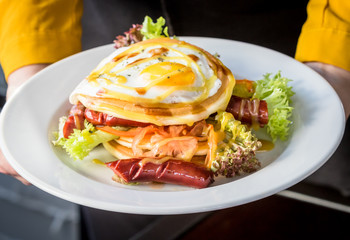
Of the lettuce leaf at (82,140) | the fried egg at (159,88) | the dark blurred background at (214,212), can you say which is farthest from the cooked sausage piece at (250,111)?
the dark blurred background at (214,212)

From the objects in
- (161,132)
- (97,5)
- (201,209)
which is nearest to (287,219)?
(161,132)

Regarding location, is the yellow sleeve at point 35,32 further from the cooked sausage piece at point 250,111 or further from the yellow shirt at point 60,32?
the cooked sausage piece at point 250,111

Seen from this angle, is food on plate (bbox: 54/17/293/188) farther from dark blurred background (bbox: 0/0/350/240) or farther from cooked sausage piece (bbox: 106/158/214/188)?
dark blurred background (bbox: 0/0/350/240)

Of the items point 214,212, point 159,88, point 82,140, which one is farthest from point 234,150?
point 214,212

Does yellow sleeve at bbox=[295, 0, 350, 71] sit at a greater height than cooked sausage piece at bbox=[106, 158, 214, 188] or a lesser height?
greater

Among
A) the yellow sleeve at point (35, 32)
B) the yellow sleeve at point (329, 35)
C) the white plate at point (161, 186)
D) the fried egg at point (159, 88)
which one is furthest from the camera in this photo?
the yellow sleeve at point (35, 32)

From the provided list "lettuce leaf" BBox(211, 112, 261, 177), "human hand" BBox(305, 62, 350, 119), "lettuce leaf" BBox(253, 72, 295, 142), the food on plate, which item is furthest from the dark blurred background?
"lettuce leaf" BBox(211, 112, 261, 177)

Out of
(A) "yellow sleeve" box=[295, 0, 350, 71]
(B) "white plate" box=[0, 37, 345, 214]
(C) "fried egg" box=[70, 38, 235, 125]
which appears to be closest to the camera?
(B) "white plate" box=[0, 37, 345, 214]

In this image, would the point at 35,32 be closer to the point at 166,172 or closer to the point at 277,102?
the point at 166,172
